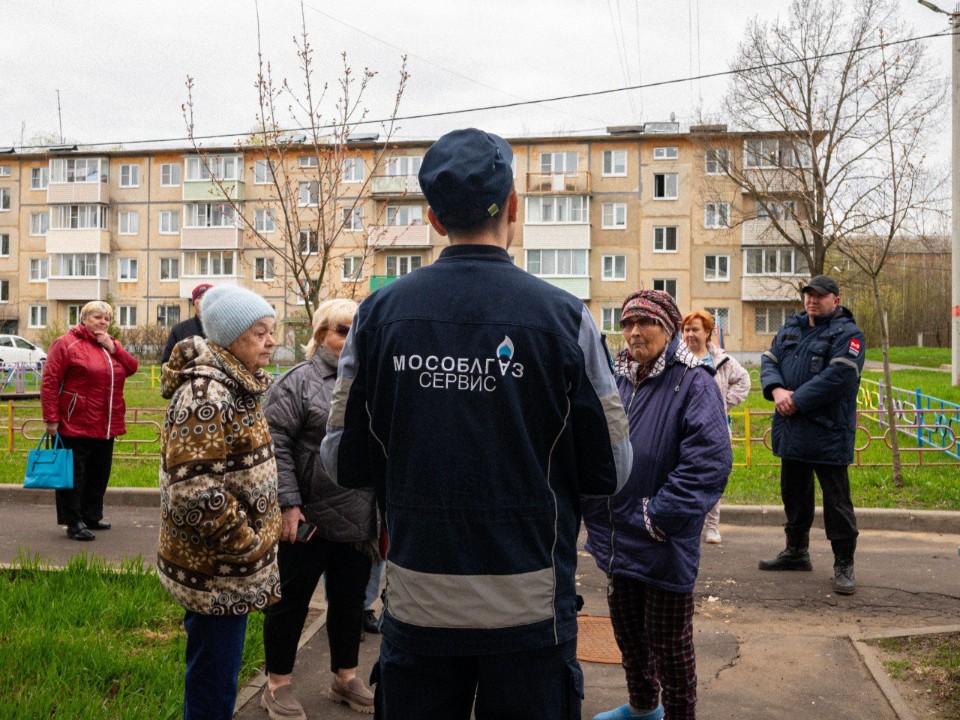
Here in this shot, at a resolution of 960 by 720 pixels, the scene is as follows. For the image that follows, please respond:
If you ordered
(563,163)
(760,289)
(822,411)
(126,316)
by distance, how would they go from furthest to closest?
(126,316) < (563,163) < (760,289) < (822,411)

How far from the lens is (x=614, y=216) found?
52156 mm

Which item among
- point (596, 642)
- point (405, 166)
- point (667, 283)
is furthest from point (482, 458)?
point (405, 166)

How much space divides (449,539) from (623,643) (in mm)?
2227

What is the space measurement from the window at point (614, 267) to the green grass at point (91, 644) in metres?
47.2

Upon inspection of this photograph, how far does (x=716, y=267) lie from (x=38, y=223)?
42.6 meters

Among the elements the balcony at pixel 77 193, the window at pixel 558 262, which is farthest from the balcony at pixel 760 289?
the balcony at pixel 77 193

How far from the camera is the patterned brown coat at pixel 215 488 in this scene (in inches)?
127

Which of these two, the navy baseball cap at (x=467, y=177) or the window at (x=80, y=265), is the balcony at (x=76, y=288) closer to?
the window at (x=80, y=265)

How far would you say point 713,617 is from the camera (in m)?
6.01

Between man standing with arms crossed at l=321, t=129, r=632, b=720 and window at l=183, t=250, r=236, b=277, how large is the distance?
179 ft

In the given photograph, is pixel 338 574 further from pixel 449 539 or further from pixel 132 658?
pixel 449 539

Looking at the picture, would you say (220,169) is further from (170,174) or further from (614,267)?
(614,267)

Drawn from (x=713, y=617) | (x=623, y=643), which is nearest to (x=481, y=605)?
(x=623, y=643)

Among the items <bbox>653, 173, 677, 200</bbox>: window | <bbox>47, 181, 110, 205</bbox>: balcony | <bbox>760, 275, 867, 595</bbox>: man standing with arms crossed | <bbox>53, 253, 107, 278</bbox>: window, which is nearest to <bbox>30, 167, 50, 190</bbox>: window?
<bbox>47, 181, 110, 205</bbox>: balcony
